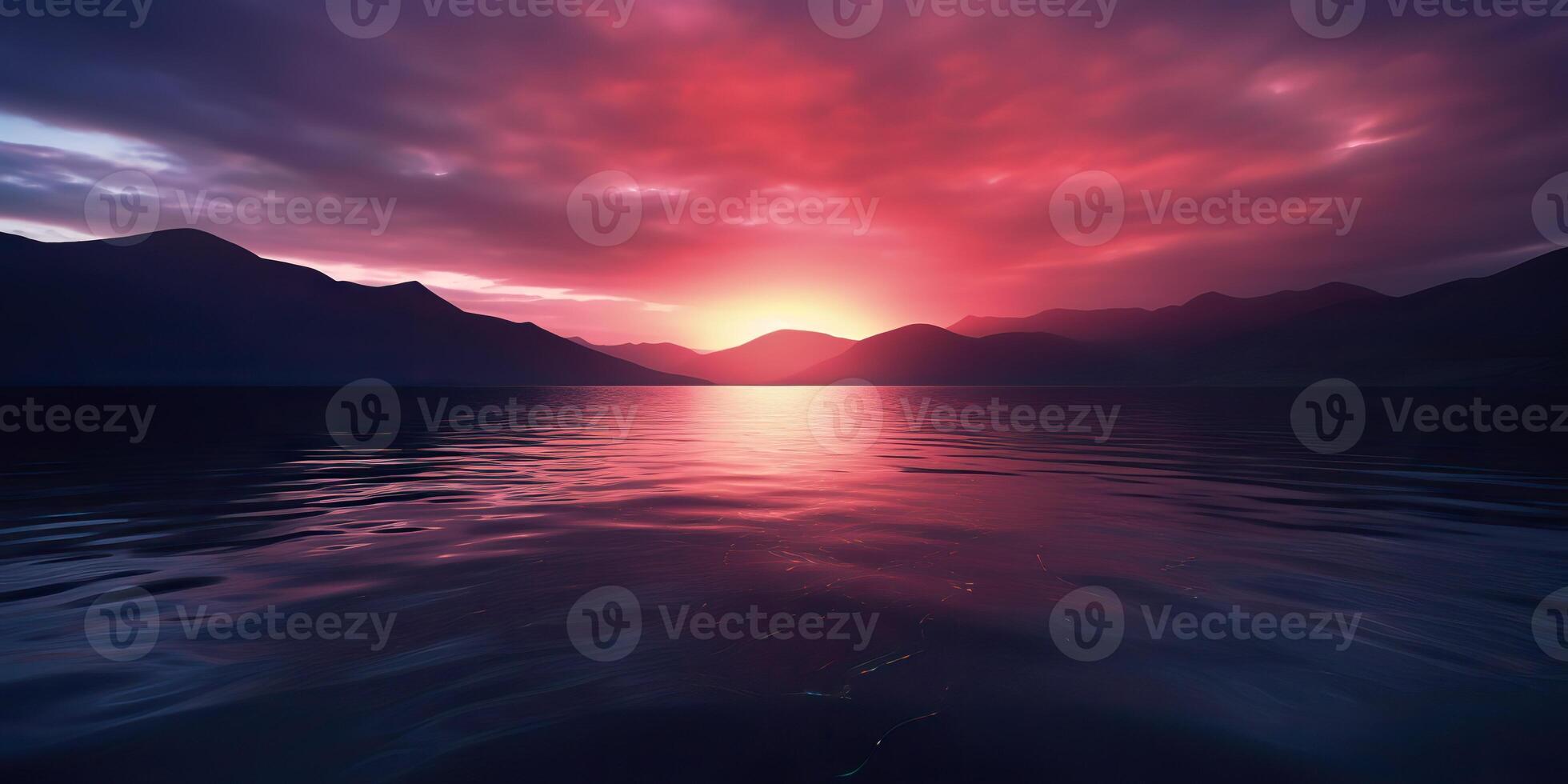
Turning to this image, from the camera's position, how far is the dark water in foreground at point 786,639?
3.82m

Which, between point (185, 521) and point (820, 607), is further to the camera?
point (185, 521)

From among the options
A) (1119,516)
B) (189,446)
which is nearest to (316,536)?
(1119,516)

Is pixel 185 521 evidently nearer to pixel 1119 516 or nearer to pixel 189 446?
pixel 1119 516

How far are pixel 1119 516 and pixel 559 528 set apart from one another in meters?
9.97

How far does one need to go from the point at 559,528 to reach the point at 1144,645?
8323 mm

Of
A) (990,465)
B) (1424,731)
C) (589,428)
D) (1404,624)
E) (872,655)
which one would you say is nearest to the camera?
(1424,731)

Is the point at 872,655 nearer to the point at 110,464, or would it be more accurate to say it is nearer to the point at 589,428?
the point at 110,464

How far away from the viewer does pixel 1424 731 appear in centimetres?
414

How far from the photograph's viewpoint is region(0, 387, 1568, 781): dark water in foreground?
12.5ft

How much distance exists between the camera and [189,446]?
24.3 m

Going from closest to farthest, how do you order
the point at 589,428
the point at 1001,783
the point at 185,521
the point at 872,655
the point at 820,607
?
1. the point at 1001,783
2. the point at 872,655
3. the point at 820,607
4. the point at 185,521
5. the point at 589,428

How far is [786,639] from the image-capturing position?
564cm

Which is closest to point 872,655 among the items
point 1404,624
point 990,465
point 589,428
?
point 1404,624

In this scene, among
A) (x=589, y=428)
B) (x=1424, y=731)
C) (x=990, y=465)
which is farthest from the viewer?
(x=589, y=428)
